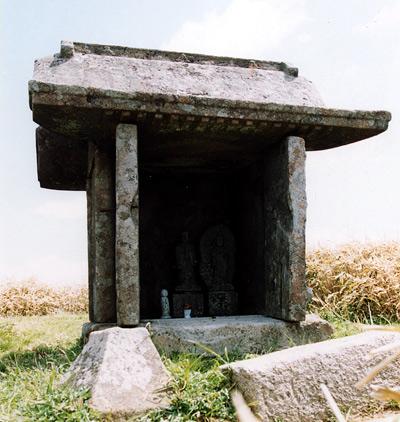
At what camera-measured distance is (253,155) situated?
5.37 meters

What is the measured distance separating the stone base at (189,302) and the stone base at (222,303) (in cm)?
10

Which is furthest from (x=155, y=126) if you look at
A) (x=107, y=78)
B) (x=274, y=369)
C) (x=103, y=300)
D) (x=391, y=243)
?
(x=391, y=243)

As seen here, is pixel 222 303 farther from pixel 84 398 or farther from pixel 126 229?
pixel 84 398

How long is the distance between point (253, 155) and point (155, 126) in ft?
4.38

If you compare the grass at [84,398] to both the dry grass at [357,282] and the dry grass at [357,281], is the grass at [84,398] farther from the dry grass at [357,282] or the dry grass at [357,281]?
the dry grass at [357,281]

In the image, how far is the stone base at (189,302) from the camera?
5875 millimetres

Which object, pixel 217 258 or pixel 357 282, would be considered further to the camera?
pixel 357 282

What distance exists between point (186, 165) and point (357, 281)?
10.3ft

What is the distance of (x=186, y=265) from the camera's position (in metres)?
6.08

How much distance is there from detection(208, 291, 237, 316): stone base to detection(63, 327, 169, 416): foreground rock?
2569 millimetres

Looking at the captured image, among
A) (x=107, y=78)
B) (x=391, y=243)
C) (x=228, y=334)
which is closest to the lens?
(x=228, y=334)

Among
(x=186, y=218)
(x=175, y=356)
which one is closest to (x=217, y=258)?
(x=186, y=218)

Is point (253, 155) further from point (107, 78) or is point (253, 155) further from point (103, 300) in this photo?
point (103, 300)

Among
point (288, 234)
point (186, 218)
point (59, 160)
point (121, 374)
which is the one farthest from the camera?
point (186, 218)
